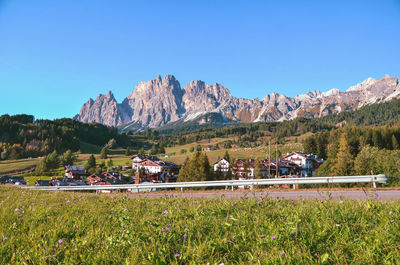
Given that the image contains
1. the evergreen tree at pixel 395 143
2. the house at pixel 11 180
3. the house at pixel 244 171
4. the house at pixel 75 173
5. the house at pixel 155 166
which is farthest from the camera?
the house at pixel 155 166

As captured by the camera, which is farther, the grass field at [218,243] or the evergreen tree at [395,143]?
the evergreen tree at [395,143]

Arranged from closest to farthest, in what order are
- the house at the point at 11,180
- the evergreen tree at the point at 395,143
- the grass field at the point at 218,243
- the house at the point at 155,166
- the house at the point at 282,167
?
the grass field at the point at 218,243 < the house at the point at 11,180 < the house at the point at 282,167 < the evergreen tree at the point at 395,143 < the house at the point at 155,166

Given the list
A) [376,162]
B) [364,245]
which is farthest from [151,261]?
[376,162]

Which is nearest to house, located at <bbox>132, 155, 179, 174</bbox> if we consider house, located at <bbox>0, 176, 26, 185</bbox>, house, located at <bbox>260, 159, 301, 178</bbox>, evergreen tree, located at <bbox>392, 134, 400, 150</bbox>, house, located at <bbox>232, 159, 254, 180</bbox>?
house, located at <bbox>232, 159, 254, 180</bbox>

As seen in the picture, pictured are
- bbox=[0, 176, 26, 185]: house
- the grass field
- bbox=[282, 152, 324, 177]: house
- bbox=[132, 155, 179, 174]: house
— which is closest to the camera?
the grass field

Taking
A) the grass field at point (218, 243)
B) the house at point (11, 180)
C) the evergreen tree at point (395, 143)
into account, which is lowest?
the house at point (11, 180)

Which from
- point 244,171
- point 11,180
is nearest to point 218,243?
point 244,171

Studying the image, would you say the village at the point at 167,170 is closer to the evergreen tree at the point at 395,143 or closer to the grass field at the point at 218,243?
the evergreen tree at the point at 395,143

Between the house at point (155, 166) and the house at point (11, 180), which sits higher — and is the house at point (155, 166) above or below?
above

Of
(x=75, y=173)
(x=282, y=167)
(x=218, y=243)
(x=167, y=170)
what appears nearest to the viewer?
(x=218, y=243)

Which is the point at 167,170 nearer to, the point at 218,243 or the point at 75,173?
the point at 75,173

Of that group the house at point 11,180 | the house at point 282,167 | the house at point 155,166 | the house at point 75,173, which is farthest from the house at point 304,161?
the house at point 11,180

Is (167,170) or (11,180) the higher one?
(167,170)

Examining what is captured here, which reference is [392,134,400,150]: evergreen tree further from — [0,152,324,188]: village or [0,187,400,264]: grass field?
[0,187,400,264]: grass field
